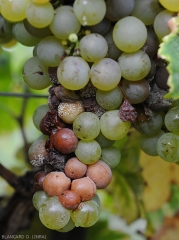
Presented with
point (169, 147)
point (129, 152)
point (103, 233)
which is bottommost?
point (103, 233)

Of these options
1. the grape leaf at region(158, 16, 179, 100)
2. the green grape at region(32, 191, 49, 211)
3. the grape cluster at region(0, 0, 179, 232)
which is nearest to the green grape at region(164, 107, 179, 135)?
the grape cluster at region(0, 0, 179, 232)

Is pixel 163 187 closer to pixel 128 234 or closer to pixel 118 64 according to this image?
pixel 128 234

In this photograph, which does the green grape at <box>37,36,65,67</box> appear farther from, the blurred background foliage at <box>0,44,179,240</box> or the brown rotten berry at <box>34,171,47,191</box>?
the blurred background foliage at <box>0,44,179,240</box>

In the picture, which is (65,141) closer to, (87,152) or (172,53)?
(87,152)

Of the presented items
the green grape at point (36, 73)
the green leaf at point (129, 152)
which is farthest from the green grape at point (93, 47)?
the green leaf at point (129, 152)

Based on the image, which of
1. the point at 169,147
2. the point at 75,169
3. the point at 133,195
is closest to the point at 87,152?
the point at 75,169
